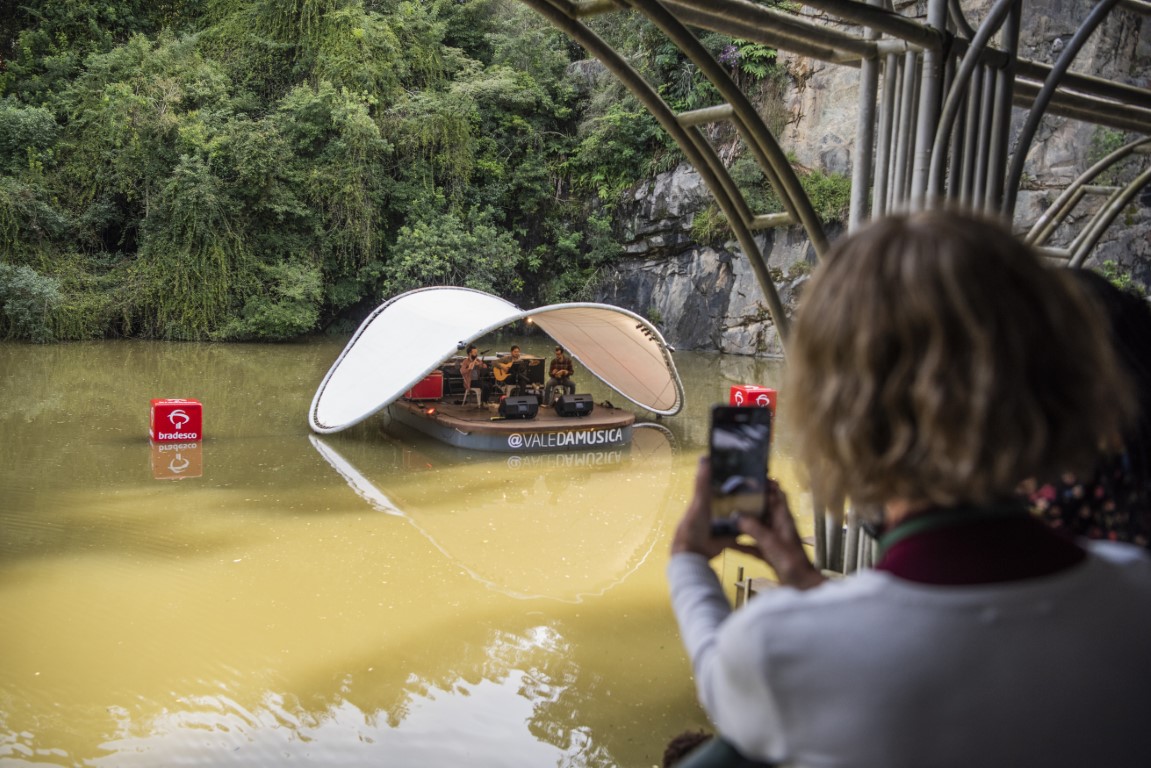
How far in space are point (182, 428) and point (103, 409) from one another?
2613mm

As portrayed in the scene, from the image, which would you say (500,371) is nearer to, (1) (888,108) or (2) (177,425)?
(2) (177,425)

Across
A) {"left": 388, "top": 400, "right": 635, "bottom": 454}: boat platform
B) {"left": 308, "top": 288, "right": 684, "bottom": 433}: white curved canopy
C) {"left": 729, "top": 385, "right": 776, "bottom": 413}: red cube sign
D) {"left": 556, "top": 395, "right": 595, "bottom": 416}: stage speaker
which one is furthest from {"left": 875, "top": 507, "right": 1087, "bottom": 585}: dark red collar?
{"left": 729, "top": 385, "right": 776, "bottom": 413}: red cube sign

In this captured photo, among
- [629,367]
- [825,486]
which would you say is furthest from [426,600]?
[629,367]

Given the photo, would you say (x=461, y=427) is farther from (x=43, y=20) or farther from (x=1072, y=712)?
(x=43, y=20)

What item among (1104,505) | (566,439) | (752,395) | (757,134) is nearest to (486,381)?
(566,439)

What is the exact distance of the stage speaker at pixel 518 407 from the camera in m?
11.2

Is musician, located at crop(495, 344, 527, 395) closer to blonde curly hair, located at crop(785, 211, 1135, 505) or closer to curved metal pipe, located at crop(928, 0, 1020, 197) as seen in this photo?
curved metal pipe, located at crop(928, 0, 1020, 197)

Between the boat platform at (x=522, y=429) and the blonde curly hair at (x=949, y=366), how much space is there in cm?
980

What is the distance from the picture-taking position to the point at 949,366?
2.94 feet

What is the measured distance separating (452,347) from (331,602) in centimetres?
483

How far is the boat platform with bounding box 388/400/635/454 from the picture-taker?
10773 mm

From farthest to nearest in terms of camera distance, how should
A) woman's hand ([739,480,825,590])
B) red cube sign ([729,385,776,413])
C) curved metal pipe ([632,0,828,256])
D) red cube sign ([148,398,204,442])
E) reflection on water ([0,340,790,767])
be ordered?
red cube sign ([729,385,776,413]), red cube sign ([148,398,204,442]), reflection on water ([0,340,790,767]), curved metal pipe ([632,0,828,256]), woman's hand ([739,480,825,590])

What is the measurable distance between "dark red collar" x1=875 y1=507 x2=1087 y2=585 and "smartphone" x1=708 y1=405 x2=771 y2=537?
299 millimetres

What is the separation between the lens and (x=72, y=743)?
4.25 m
